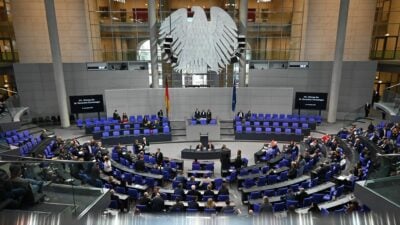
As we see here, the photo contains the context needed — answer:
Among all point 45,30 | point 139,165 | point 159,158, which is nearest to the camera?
point 139,165

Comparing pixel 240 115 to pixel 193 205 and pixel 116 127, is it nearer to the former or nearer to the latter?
pixel 116 127

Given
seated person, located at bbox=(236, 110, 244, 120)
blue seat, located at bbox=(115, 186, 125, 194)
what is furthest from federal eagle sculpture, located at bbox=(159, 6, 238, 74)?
blue seat, located at bbox=(115, 186, 125, 194)

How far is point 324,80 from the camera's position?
23.4m

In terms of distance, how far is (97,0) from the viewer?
24.0 m

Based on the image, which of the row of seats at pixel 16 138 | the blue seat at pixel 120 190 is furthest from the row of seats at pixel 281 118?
the row of seats at pixel 16 138

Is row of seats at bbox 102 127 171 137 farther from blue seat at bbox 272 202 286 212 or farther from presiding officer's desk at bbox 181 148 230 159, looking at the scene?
blue seat at bbox 272 202 286 212

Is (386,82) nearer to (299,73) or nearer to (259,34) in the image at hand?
(299,73)

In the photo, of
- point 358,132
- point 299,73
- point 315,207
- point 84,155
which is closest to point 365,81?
point 299,73

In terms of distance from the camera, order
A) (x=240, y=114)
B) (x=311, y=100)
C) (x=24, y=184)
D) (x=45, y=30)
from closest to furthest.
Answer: (x=24, y=184) < (x=240, y=114) < (x=311, y=100) < (x=45, y=30)

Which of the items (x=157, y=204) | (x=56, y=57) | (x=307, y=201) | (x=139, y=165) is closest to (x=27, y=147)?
(x=139, y=165)

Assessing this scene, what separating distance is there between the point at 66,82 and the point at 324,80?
67.8 feet

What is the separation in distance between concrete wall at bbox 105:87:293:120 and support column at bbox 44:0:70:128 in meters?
3.19

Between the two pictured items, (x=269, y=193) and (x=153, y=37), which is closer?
(x=269, y=193)

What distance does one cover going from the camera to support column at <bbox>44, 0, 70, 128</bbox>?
1911cm
